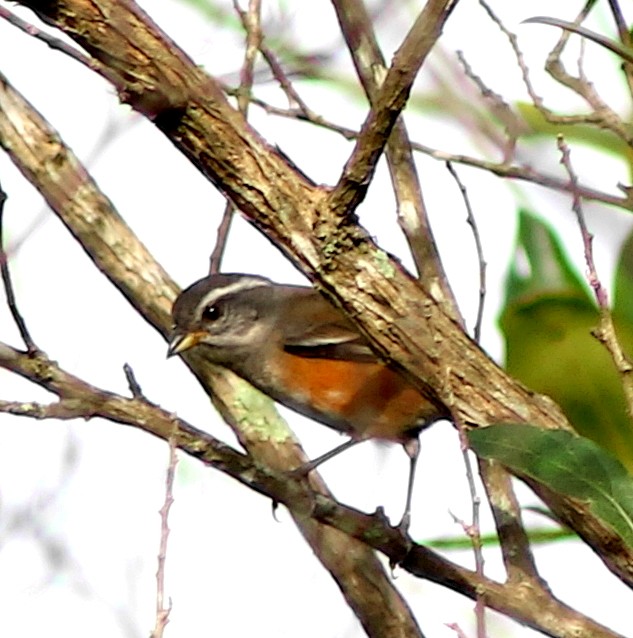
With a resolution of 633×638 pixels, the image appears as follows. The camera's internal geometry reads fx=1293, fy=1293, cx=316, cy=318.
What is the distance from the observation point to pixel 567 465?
7.68ft

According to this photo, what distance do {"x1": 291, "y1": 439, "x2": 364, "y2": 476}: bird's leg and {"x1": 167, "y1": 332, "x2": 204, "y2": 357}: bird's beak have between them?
2.00ft

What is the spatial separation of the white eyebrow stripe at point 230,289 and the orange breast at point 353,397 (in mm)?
357

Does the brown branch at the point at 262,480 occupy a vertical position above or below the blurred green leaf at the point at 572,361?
below

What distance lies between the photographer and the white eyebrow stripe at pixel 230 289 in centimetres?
454

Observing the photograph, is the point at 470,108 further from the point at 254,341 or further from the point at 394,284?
the point at 254,341

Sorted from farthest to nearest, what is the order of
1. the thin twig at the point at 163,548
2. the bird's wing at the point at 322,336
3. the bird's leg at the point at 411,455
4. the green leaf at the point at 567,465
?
the bird's wing at the point at 322,336, the bird's leg at the point at 411,455, the green leaf at the point at 567,465, the thin twig at the point at 163,548

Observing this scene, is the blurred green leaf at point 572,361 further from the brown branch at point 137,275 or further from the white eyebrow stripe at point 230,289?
the white eyebrow stripe at point 230,289

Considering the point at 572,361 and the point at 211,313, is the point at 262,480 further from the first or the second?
the point at 211,313

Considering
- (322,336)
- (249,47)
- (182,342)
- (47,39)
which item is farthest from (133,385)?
(322,336)

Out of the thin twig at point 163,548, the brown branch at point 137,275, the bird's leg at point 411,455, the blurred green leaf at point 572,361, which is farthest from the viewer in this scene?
the bird's leg at point 411,455

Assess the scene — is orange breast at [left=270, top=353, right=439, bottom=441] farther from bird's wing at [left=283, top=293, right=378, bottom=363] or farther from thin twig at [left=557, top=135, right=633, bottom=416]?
thin twig at [left=557, top=135, right=633, bottom=416]

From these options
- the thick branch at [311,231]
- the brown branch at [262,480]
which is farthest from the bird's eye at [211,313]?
the thick branch at [311,231]

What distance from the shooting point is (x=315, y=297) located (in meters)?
4.90

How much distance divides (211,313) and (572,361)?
6.58ft
